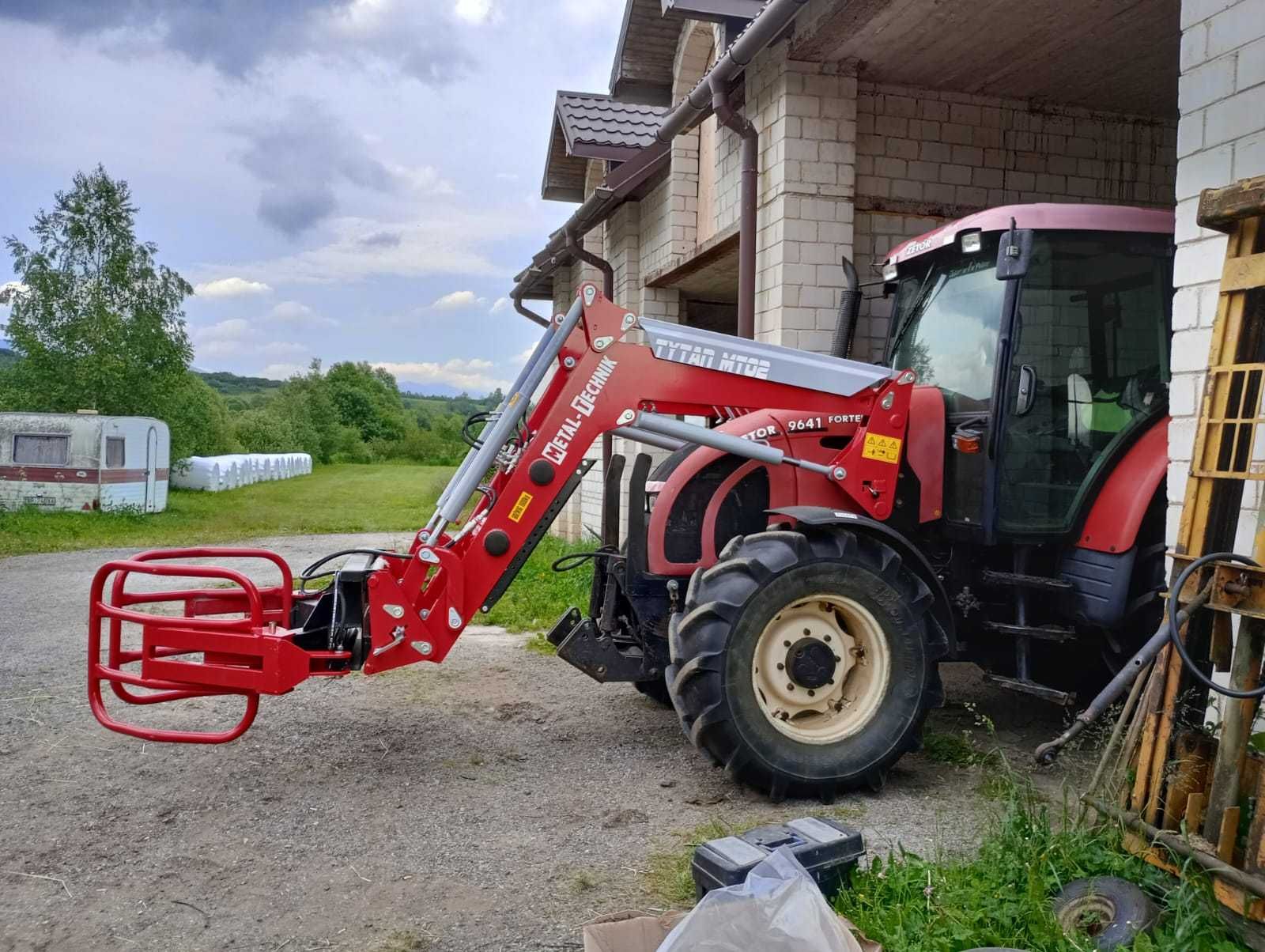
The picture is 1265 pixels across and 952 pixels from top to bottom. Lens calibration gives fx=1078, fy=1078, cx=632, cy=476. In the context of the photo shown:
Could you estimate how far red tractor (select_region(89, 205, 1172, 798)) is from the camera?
4559 millimetres

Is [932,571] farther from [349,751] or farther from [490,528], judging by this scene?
[349,751]

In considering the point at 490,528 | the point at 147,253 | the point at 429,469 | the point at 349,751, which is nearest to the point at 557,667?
the point at 349,751

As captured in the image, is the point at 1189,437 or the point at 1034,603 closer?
the point at 1189,437

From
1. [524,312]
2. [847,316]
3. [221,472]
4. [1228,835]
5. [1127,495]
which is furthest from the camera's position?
[221,472]

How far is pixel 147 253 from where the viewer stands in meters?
28.4

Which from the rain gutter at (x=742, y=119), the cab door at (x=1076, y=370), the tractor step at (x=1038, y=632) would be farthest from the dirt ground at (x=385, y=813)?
the rain gutter at (x=742, y=119)

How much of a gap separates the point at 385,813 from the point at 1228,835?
3.07 meters

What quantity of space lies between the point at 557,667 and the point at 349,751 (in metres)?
2.24

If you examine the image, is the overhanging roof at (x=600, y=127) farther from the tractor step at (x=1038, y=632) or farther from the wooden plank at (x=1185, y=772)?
the wooden plank at (x=1185, y=772)

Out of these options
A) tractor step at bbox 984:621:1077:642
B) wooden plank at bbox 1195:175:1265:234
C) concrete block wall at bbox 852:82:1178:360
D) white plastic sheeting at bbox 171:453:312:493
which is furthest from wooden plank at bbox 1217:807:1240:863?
white plastic sheeting at bbox 171:453:312:493

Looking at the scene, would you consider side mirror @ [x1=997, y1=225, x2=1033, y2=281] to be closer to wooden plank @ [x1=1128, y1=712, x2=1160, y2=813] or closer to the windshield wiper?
the windshield wiper

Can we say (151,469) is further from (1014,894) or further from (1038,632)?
(1014,894)

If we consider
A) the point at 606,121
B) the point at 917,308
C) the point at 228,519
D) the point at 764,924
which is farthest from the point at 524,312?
the point at 764,924

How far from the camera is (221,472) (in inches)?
1136
